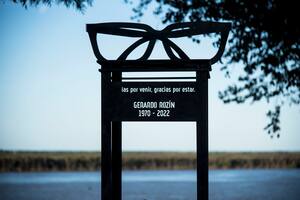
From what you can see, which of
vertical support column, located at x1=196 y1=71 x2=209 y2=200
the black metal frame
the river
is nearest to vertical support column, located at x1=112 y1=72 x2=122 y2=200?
the black metal frame

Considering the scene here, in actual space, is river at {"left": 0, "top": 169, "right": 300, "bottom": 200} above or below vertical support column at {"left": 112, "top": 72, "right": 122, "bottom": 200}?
below

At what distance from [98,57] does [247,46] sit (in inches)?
227

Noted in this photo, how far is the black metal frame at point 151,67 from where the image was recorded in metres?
7.86

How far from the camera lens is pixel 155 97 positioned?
25.8ft

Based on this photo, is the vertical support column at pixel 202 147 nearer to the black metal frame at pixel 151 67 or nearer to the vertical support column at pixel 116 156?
the black metal frame at pixel 151 67

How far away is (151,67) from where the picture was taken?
26.0 feet

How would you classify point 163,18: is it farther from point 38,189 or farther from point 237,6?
point 38,189

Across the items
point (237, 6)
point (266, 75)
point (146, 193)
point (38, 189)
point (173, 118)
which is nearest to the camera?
point (173, 118)

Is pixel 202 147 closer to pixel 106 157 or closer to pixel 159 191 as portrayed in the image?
pixel 106 157

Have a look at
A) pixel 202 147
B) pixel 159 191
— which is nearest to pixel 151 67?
pixel 202 147

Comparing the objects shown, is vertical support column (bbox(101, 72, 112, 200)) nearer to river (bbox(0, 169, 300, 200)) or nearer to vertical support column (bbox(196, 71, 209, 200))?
vertical support column (bbox(196, 71, 209, 200))

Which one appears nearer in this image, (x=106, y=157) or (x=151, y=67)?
(x=151, y=67)

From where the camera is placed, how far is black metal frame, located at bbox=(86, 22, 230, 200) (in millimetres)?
7859

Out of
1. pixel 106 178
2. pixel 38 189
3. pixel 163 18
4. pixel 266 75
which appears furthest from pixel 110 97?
pixel 38 189
